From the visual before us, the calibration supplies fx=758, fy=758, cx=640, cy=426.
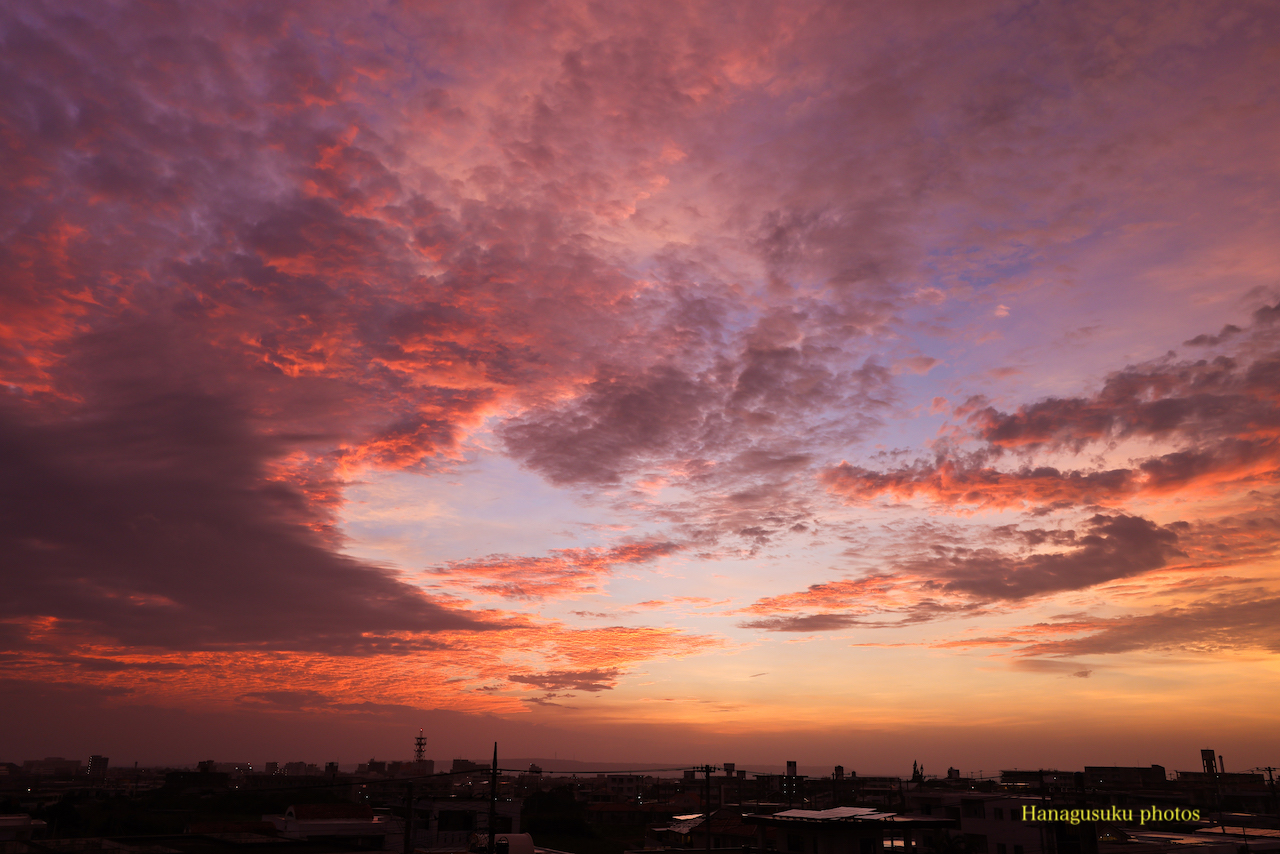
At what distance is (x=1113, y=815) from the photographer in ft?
204

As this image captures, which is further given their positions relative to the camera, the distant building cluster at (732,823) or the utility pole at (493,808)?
the distant building cluster at (732,823)

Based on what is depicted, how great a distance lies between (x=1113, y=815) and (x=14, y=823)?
82908 mm

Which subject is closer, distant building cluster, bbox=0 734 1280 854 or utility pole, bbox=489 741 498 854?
utility pole, bbox=489 741 498 854
